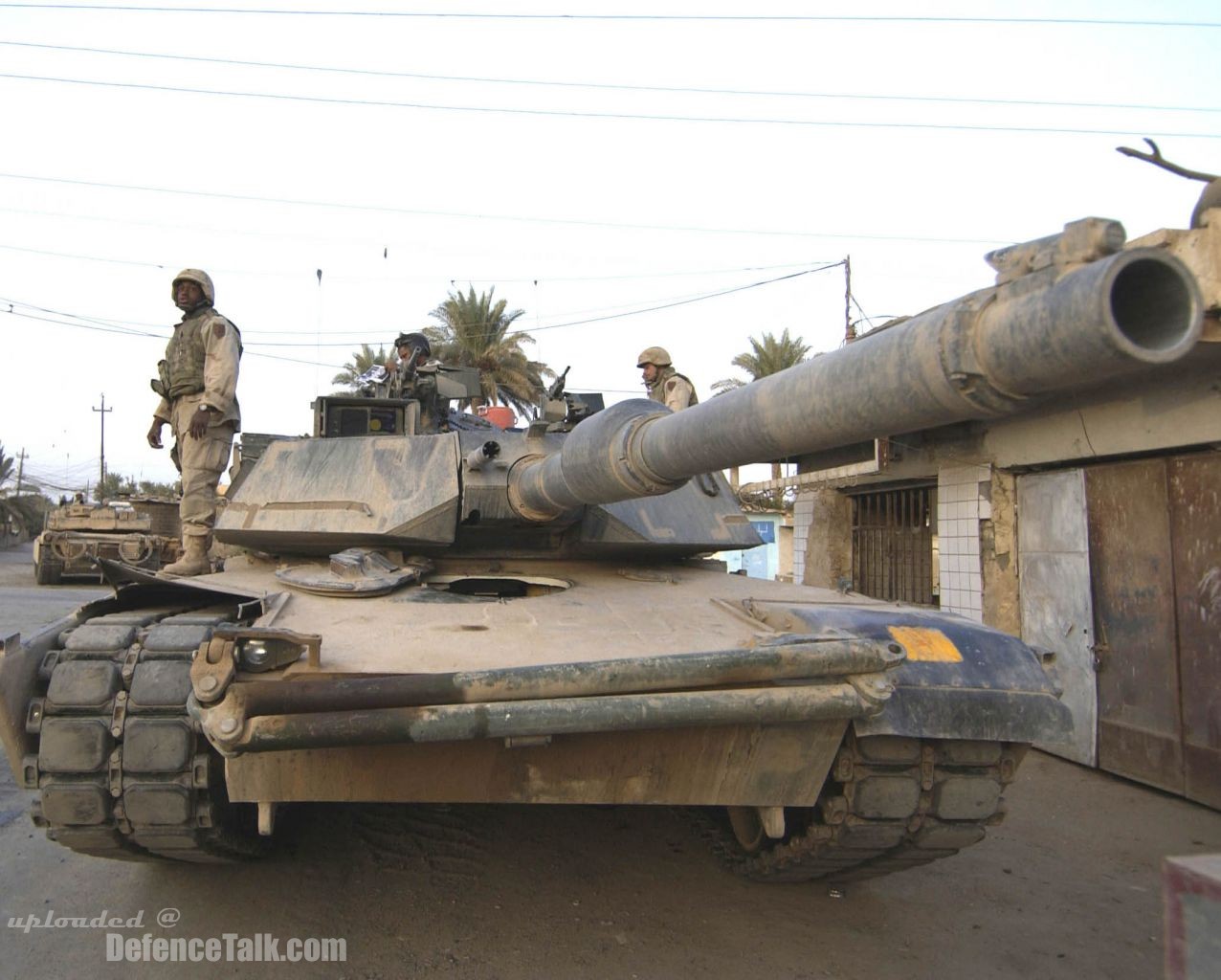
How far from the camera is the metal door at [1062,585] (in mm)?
7020

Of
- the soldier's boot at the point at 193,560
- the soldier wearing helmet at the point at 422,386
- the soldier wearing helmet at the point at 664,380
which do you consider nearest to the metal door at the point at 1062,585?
the soldier wearing helmet at the point at 664,380

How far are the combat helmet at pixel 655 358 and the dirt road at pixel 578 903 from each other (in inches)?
120

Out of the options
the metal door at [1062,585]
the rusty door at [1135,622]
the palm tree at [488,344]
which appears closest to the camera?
the rusty door at [1135,622]

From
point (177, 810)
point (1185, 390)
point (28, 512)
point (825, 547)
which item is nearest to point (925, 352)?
point (177, 810)

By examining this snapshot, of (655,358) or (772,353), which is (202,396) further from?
(772,353)

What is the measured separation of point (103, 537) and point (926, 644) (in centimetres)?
1953

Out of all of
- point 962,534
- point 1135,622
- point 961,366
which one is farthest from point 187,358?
point 1135,622

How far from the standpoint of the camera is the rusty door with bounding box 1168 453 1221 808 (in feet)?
19.5

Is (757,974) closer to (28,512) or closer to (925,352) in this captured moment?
(925,352)

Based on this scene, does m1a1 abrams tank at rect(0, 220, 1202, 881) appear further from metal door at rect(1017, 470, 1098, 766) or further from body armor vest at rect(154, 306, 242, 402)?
metal door at rect(1017, 470, 1098, 766)

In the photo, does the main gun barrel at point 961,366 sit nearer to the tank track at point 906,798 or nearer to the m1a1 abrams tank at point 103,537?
the tank track at point 906,798

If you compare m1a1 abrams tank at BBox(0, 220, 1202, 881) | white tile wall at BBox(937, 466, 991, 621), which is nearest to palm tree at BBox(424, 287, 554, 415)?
white tile wall at BBox(937, 466, 991, 621)

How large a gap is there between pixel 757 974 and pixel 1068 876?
2186mm

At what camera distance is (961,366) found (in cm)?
183
